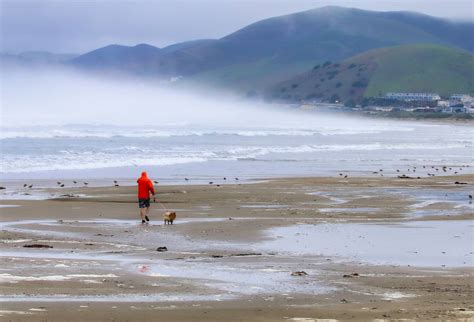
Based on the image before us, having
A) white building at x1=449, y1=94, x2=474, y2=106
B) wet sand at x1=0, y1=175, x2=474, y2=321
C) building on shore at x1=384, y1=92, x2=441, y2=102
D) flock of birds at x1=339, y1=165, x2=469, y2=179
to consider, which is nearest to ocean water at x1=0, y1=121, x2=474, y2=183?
flock of birds at x1=339, y1=165, x2=469, y2=179

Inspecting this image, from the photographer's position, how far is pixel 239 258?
44.3 feet

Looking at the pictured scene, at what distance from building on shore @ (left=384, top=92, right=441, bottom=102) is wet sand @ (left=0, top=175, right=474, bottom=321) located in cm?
15942

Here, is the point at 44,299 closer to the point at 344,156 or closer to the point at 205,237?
the point at 205,237

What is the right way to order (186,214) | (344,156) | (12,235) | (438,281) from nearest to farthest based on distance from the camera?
1. (438,281)
2. (12,235)
3. (186,214)
4. (344,156)

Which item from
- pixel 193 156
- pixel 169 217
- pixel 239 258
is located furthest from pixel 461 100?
pixel 239 258

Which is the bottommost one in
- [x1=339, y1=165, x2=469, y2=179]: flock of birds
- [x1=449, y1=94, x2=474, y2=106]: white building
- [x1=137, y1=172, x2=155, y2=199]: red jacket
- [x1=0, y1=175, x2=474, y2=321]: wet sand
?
[x1=339, y1=165, x2=469, y2=179]: flock of birds

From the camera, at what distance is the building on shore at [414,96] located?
180 metres

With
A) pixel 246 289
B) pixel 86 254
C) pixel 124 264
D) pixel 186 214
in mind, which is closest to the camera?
pixel 246 289

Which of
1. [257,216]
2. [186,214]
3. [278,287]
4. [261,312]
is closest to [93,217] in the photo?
[186,214]

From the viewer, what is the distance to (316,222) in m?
18.2

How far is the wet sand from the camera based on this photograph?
9742 millimetres

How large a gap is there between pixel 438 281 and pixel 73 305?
4.26 metres

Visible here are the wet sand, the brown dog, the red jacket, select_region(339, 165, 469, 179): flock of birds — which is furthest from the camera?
select_region(339, 165, 469, 179): flock of birds

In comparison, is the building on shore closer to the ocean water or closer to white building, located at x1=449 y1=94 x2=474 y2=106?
white building, located at x1=449 y1=94 x2=474 y2=106
